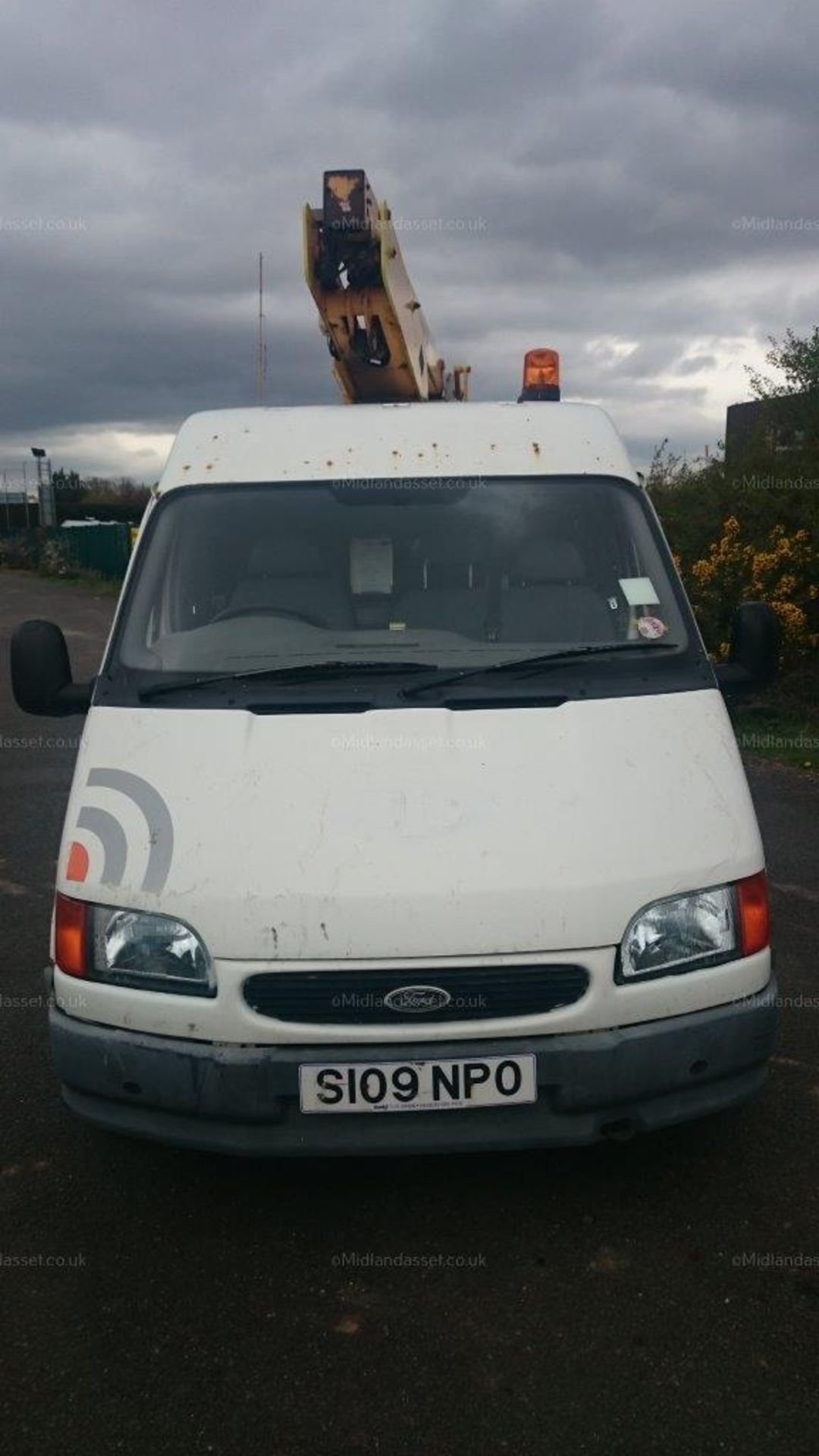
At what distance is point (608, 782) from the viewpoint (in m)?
3.16

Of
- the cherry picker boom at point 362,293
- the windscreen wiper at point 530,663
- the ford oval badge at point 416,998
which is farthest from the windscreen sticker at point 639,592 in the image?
the cherry picker boom at point 362,293

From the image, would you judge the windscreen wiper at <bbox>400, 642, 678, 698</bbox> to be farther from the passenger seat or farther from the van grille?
the van grille

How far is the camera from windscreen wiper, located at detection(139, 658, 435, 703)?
11.5 feet

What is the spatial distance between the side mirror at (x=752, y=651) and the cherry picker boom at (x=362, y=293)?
4.47 m

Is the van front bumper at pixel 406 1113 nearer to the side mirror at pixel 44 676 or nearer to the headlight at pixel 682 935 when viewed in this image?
the headlight at pixel 682 935

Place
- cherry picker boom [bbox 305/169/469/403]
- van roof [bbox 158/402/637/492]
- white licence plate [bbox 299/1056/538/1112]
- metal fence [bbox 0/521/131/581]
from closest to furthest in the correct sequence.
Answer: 1. white licence plate [bbox 299/1056/538/1112]
2. van roof [bbox 158/402/637/492]
3. cherry picker boom [bbox 305/169/469/403]
4. metal fence [bbox 0/521/131/581]

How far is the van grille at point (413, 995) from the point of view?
9.39 ft

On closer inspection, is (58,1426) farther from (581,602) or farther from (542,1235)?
(581,602)

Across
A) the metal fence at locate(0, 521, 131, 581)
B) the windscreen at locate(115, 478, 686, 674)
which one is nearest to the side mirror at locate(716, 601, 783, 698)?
the windscreen at locate(115, 478, 686, 674)

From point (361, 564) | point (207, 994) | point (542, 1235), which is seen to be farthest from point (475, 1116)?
point (361, 564)

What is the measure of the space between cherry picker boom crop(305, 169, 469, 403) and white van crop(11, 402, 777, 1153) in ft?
15.8

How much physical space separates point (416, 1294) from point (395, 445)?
270 centimetres

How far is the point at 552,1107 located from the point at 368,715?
1.14 metres

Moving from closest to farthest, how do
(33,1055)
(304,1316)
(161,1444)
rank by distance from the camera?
(161,1444), (304,1316), (33,1055)
